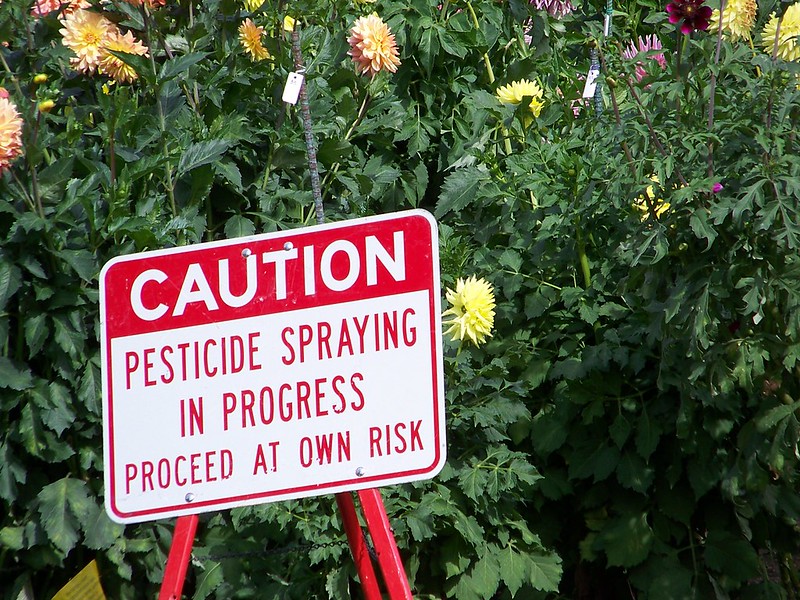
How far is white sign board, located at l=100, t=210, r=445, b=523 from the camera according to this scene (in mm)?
1979

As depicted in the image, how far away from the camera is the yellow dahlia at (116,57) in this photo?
3328 mm

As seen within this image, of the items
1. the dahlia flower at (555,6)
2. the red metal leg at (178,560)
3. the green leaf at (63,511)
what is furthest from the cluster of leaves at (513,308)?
the dahlia flower at (555,6)

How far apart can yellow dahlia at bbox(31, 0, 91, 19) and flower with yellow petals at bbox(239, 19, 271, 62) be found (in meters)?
0.54

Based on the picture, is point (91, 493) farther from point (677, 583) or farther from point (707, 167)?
point (707, 167)

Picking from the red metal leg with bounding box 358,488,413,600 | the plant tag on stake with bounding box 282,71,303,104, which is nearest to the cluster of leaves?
the plant tag on stake with bounding box 282,71,303,104

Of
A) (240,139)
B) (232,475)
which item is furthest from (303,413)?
(240,139)

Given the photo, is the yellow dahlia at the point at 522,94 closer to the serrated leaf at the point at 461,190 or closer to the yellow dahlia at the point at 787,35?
the serrated leaf at the point at 461,190

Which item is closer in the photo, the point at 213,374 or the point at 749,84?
the point at 213,374

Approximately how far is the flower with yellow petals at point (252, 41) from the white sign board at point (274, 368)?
1.67m

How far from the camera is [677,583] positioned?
10.0ft

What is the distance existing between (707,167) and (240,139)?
147 cm

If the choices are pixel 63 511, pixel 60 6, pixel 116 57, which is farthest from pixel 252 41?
pixel 63 511

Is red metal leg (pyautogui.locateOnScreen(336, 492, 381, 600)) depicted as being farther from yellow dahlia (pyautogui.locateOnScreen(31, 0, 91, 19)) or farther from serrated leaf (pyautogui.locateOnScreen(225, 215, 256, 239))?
yellow dahlia (pyautogui.locateOnScreen(31, 0, 91, 19))

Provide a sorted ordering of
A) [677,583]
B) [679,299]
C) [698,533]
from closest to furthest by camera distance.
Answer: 1. [679,299]
2. [677,583]
3. [698,533]
